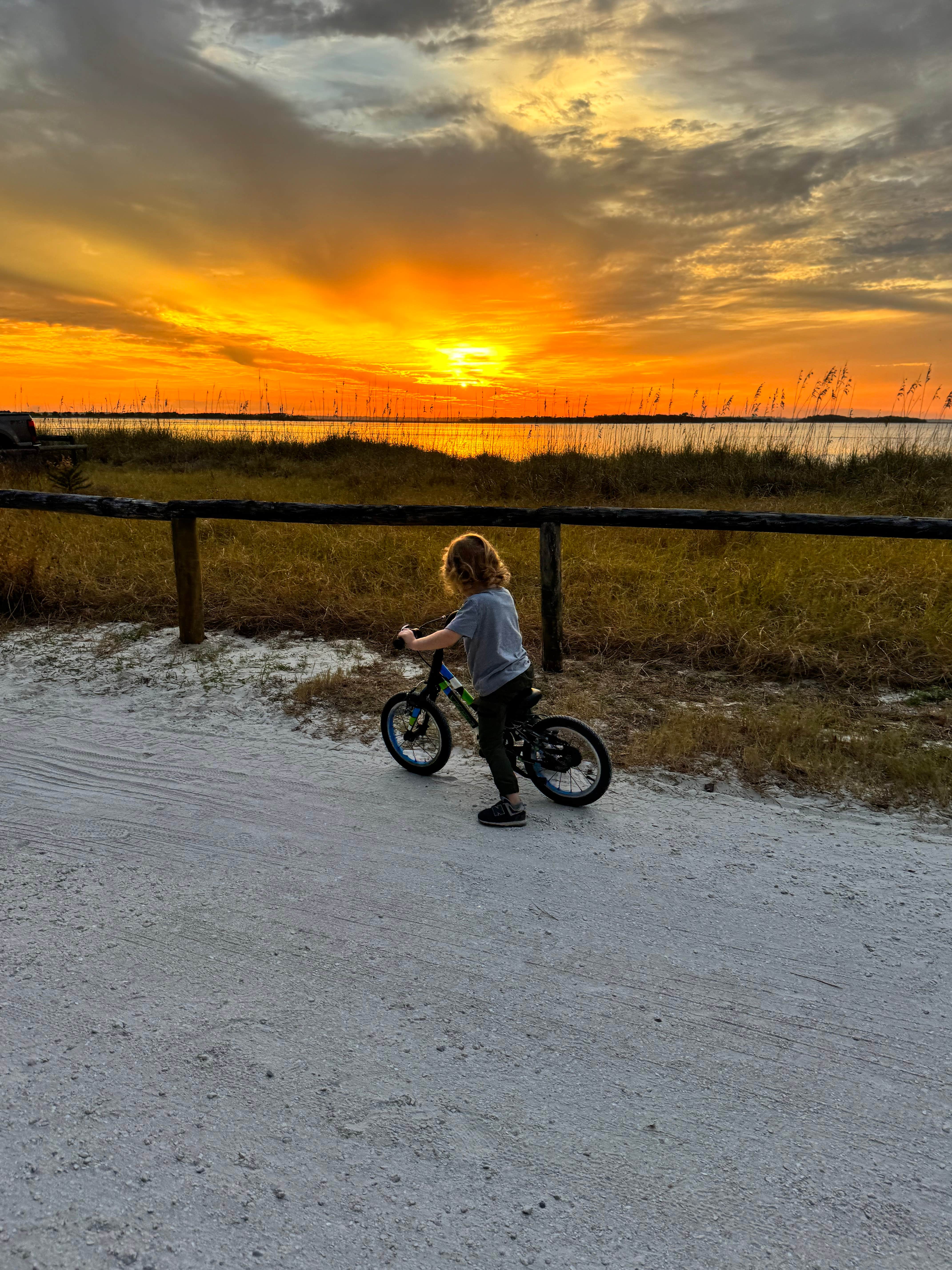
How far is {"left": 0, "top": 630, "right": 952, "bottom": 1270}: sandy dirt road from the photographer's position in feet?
6.05

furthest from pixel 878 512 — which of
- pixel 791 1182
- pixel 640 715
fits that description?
pixel 791 1182

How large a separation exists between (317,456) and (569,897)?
23727 millimetres

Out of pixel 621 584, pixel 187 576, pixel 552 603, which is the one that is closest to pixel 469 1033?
pixel 552 603

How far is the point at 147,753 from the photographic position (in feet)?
14.8

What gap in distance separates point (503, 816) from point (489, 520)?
2.77 meters

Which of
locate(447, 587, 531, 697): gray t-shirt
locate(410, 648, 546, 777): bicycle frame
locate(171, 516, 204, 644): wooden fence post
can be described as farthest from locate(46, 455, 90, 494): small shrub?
locate(447, 587, 531, 697): gray t-shirt

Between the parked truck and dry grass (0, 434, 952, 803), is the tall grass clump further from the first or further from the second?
the parked truck

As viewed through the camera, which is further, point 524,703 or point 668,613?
point 668,613

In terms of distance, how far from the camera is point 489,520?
588 centimetres

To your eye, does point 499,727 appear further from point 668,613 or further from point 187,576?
point 187,576

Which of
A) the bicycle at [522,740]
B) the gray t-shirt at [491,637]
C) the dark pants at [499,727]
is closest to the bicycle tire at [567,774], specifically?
the bicycle at [522,740]

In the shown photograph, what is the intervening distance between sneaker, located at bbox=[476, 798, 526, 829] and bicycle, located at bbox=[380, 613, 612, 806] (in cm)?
22

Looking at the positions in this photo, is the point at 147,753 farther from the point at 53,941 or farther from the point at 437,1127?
the point at 437,1127

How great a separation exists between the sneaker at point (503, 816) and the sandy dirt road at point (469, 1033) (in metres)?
0.06
